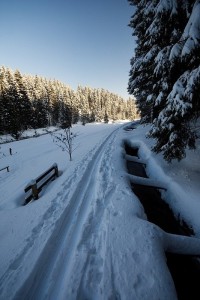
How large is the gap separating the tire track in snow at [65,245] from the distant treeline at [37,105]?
1901 cm

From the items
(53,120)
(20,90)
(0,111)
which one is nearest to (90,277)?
(0,111)

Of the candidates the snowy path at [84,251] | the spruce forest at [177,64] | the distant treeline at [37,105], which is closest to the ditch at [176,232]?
the snowy path at [84,251]

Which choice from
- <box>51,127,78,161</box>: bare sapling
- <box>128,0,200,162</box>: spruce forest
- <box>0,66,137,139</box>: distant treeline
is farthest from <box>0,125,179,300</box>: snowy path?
<box>0,66,137,139</box>: distant treeline

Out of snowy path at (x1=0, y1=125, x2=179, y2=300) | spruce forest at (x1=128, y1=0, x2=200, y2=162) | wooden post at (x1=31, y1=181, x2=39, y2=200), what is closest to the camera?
snowy path at (x1=0, y1=125, x2=179, y2=300)

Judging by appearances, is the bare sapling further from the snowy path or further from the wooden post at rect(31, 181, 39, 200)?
the snowy path

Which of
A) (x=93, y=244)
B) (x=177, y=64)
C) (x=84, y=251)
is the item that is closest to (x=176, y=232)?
(x=93, y=244)

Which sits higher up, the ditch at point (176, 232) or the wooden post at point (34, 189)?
the wooden post at point (34, 189)

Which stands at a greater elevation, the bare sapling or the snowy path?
the bare sapling

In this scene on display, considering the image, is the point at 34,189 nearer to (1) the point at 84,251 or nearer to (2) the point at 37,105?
(1) the point at 84,251

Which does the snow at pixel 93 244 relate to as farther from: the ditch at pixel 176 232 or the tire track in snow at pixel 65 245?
the ditch at pixel 176 232

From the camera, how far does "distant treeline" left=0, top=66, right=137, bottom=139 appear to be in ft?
118

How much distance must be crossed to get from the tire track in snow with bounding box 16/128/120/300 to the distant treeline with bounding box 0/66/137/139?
19.0 m

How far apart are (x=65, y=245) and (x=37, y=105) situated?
49.5 metres

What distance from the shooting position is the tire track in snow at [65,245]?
354 cm
